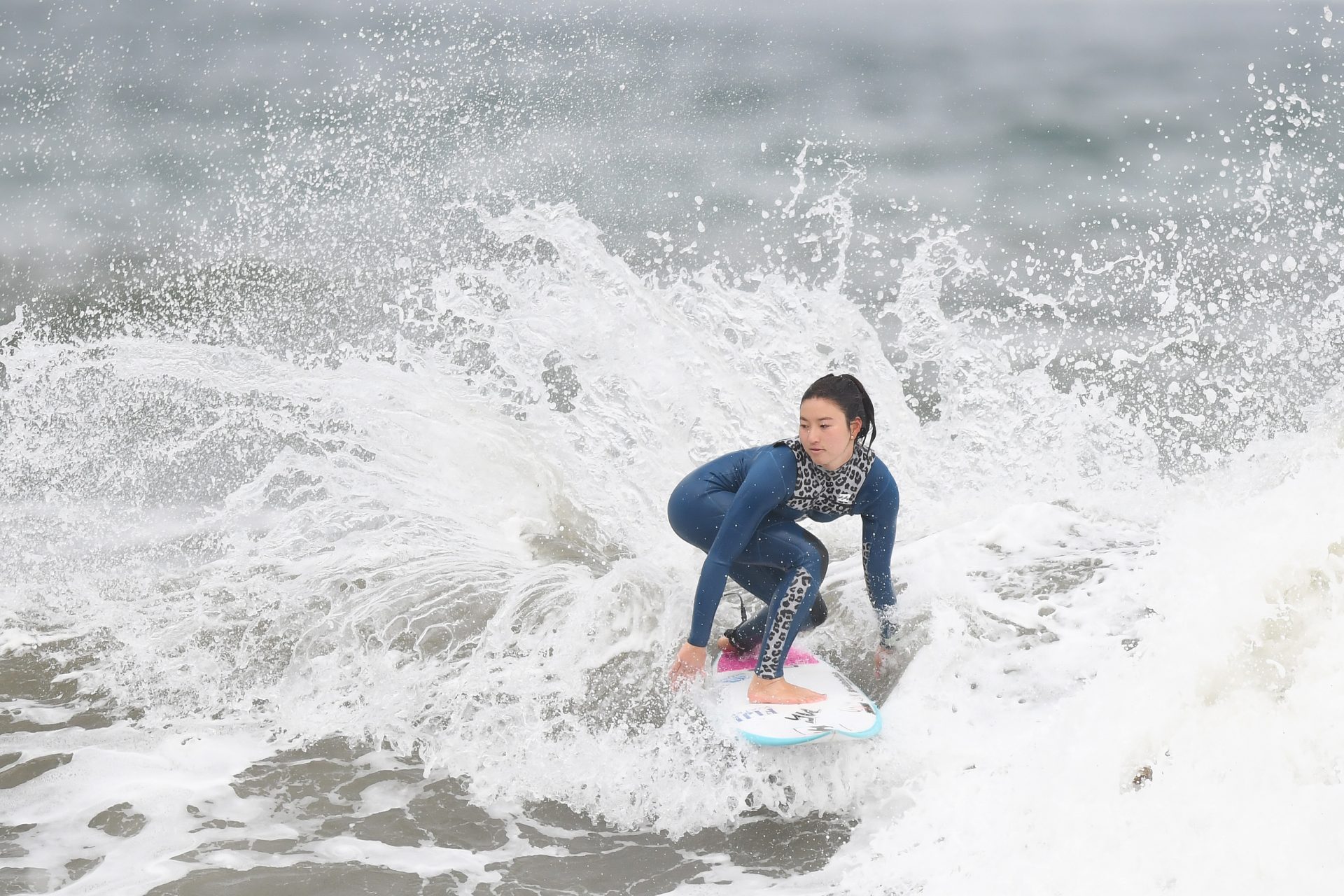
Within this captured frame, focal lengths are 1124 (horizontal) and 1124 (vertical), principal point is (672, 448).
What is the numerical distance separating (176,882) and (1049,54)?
49.7 ft

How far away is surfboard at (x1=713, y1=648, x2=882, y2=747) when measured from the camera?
3.67 meters

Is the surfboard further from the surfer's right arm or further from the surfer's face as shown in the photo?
the surfer's face

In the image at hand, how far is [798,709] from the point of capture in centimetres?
383

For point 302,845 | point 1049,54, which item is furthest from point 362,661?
point 1049,54

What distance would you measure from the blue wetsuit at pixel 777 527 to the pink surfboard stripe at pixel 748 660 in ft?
0.19

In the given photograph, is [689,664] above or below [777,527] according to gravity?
below

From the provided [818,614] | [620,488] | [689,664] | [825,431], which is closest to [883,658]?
[818,614]

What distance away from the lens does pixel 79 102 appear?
13.9 m

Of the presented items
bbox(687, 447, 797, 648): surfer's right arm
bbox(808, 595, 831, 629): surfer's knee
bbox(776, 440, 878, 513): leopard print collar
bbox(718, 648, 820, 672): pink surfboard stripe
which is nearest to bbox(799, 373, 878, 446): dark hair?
bbox(776, 440, 878, 513): leopard print collar

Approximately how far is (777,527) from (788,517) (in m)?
0.09

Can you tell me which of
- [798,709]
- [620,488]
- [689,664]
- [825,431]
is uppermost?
[825,431]

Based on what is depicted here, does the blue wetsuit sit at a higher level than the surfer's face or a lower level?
lower

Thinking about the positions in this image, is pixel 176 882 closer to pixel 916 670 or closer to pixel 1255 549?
pixel 916 670

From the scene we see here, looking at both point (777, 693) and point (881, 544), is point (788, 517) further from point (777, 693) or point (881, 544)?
point (777, 693)
